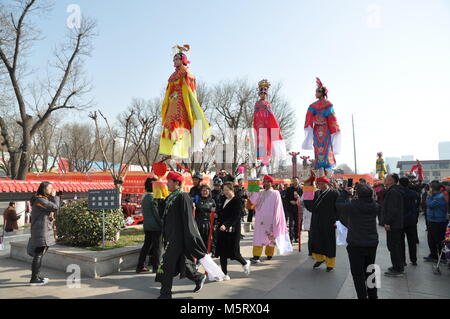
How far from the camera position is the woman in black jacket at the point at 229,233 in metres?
5.27

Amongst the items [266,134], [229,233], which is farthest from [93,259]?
[266,134]

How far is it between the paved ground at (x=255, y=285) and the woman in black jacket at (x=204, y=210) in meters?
1.01

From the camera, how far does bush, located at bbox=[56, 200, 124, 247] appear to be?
6219mm

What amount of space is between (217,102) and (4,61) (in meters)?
16.5

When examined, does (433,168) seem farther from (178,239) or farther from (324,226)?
(178,239)

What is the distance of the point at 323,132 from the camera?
25.8 ft

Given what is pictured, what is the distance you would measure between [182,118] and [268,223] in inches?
120

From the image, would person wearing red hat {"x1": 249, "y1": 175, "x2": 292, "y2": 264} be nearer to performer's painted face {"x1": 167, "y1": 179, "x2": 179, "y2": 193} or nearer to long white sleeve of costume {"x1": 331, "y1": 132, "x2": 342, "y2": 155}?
long white sleeve of costume {"x1": 331, "y1": 132, "x2": 342, "y2": 155}

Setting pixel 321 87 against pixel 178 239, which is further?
pixel 321 87

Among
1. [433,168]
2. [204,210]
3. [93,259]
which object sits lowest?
[93,259]

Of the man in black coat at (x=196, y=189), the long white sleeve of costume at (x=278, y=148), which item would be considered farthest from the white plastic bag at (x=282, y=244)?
the long white sleeve of costume at (x=278, y=148)

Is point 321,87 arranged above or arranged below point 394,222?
above

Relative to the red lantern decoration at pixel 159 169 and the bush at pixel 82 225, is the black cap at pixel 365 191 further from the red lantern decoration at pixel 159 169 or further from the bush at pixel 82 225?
the bush at pixel 82 225
